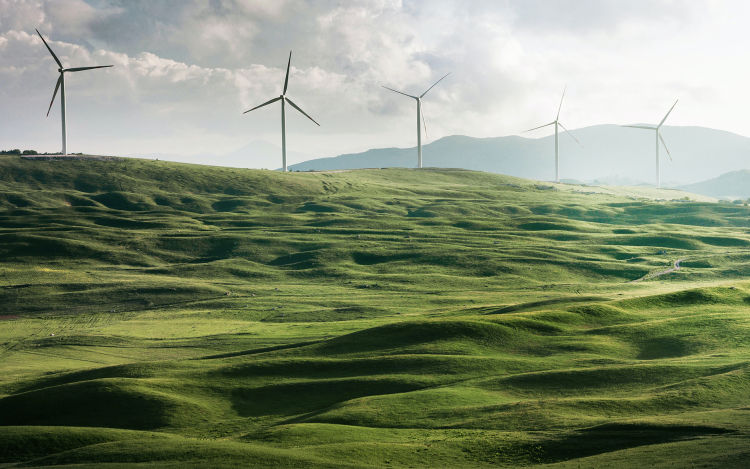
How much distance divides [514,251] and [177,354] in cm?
10610

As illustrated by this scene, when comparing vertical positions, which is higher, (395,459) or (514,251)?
(514,251)

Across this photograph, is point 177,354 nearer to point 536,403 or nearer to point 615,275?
point 536,403

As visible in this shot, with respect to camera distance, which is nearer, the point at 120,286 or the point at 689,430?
the point at 689,430

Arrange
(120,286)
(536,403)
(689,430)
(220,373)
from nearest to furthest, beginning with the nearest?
(689,430) → (536,403) → (220,373) → (120,286)

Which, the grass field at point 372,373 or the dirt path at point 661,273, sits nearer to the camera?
the grass field at point 372,373

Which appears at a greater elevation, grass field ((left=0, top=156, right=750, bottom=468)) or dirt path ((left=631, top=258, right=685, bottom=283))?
dirt path ((left=631, top=258, right=685, bottom=283))

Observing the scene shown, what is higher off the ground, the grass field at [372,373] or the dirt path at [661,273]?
the dirt path at [661,273]

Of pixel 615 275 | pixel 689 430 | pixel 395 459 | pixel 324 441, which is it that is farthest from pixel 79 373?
pixel 615 275

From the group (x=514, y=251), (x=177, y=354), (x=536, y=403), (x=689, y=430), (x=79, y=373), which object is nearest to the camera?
(x=689, y=430)

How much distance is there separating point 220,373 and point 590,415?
35689 millimetres

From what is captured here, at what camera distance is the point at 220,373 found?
230ft

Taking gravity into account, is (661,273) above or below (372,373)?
above

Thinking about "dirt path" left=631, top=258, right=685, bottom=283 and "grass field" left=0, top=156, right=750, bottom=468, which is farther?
"dirt path" left=631, top=258, right=685, bottom=283

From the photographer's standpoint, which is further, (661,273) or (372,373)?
(661,273)
